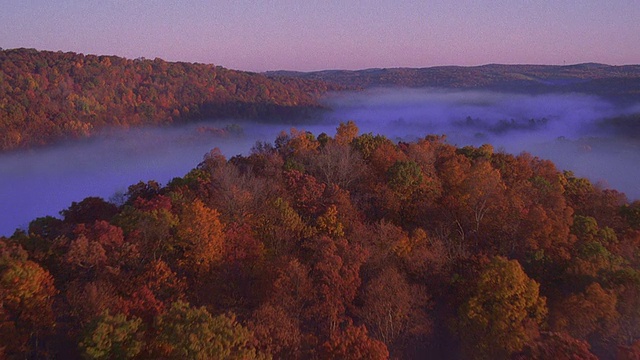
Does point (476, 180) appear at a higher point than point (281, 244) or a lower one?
higher

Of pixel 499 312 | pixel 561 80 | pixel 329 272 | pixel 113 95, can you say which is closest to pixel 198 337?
pixel 329 272

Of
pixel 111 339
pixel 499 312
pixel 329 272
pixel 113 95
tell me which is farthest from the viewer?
pixel 113 95

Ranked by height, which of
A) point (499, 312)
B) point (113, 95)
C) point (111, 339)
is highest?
point (113, 95)

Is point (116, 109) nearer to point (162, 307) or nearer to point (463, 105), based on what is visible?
point (162, 307)

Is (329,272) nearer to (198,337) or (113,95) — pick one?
(198,337)

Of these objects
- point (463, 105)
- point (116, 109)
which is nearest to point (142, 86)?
point (116, 109)

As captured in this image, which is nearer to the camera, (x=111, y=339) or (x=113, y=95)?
(x=111, y=339)

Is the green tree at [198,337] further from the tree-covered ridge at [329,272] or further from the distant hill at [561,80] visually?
the distant hill at [561,80]

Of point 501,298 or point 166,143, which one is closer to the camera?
point 501,298
